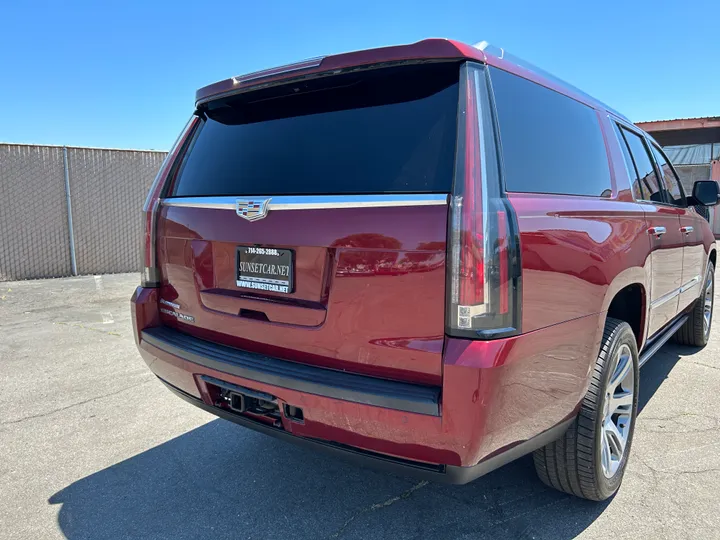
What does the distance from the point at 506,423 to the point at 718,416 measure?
268cm

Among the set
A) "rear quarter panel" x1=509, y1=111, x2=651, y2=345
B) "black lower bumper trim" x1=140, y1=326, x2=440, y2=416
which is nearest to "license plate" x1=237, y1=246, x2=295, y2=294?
"black lower bumper trim" x1=140, y1=326, x2=440, y2=416

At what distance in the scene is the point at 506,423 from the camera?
178cm

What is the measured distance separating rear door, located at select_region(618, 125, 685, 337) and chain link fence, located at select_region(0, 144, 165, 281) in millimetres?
7828

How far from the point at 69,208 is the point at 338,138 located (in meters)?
9.50

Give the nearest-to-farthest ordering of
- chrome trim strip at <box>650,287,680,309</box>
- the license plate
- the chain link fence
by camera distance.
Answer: the license plate < chrome trim strip at <box>650,287,680,309</box> < the chain link fence

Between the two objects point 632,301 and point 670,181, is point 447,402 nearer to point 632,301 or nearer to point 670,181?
point 632,301

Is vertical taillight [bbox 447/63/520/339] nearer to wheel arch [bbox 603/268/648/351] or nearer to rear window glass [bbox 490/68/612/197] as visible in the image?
rear window glass [bbox 490/68/612/197]

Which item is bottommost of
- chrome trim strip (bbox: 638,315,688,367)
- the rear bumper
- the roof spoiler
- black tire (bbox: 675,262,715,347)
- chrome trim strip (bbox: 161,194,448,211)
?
black tire (bbox: 675,262,715,347)

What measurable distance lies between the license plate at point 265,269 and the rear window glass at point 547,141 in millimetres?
920

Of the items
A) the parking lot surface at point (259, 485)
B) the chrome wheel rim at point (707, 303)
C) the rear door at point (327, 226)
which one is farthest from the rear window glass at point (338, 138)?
the chrome wheel rim at point (707, 303)

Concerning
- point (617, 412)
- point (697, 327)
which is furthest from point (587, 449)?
point (697, 327)

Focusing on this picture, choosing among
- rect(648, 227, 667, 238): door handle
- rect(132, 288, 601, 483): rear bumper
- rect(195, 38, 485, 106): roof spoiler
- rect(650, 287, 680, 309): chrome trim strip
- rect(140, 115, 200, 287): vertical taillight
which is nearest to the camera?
rect(132, 288, 601, 483): rear bumper

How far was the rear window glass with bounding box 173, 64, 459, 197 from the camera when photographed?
1.89m

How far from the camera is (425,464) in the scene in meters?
1.85
